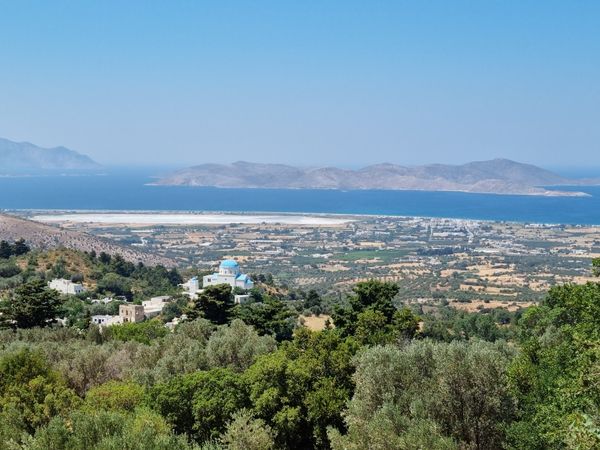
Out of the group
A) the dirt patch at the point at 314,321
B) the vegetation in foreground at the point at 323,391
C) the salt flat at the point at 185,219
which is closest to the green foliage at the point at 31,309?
the vegetation in foreground at the point at 323,391

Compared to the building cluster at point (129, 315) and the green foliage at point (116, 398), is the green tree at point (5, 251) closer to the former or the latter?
the building cluster at point (129, 315)

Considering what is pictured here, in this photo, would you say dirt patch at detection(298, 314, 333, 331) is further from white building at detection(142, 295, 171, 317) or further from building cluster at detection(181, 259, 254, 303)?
white building at detection(142, 295, 171, 317)

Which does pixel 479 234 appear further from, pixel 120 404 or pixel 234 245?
pixel 120 404

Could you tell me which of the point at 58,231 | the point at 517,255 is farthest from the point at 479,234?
the point at 58,231

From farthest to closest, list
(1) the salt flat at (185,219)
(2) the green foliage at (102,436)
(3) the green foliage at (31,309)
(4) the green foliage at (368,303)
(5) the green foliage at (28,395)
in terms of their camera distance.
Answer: (1) the salt flat at (185,219)
(3) the green foliage at (31,309)
(4) the green foliage at (368,303)
(5) the green foliage at (28,395)
(2) the green foliage at (102,436)

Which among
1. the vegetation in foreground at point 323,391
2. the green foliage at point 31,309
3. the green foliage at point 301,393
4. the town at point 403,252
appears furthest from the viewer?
the town at point 403,252

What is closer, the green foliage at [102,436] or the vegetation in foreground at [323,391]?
the green foliage at [102,436]

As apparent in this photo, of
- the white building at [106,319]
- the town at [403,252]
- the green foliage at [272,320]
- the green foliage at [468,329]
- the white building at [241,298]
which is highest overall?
the green foliage at [272,320]
